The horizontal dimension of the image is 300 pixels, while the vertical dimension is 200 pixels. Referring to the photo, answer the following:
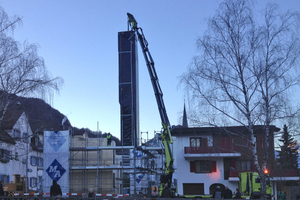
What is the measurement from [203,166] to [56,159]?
15451 mm

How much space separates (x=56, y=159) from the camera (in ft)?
92.6

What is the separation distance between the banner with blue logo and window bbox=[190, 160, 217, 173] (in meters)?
14.0

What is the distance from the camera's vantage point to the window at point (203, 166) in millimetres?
36184

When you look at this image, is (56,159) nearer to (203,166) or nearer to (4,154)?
(4,154)

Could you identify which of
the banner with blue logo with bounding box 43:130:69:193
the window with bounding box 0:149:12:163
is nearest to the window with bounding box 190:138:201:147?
the banner with blue logo with bounding box 43:130:69:193

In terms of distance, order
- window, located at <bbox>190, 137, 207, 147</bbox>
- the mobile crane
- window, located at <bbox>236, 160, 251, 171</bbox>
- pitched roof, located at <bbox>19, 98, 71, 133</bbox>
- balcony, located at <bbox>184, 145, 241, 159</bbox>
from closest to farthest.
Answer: pitched roof, located at <bbox>19, 98, 71, 133</bbox>
the mobile crane
balcony, located at <bbox>184, 145, 241, 159</bbox>
window, located at <bbox>236, 160, 251, 171</bbox>
window, located at <bbox>190, 137, 207, 147</bbox>

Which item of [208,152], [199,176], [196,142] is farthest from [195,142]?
[199,176]

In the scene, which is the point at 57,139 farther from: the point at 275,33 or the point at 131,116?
the point at 275,33

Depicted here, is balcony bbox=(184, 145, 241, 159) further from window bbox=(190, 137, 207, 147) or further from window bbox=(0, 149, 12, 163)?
window bbox=(0, 149, 12, 163)

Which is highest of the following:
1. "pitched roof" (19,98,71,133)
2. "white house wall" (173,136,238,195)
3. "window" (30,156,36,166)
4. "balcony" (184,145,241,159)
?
"pitched roof" (19,98,71,133)

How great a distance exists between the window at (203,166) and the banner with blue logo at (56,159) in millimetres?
13998

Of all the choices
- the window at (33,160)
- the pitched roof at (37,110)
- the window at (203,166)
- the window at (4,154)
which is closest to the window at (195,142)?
the window at (203,166)

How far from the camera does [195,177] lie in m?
36.2

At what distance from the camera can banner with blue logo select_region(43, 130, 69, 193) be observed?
27.8m
